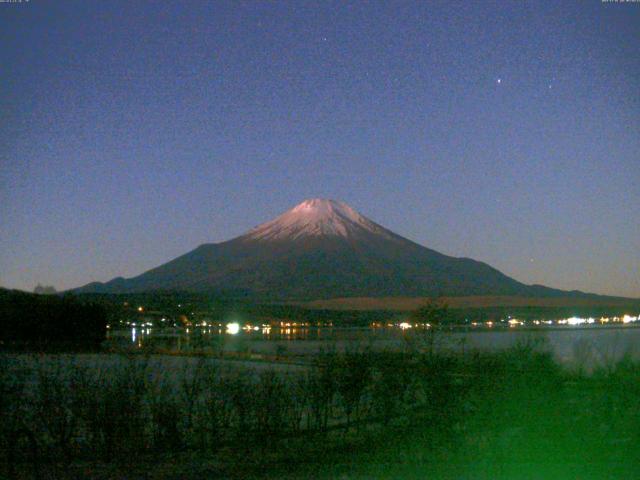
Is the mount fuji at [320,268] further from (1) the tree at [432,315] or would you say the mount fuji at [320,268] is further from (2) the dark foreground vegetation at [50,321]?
(1) the tree at [432,315]

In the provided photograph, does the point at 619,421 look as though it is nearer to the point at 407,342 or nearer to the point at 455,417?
the point at 455,417

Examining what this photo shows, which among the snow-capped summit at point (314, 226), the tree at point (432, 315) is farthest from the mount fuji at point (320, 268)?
the tree at point (432, 315)

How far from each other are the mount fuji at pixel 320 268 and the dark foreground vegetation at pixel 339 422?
11115 cm

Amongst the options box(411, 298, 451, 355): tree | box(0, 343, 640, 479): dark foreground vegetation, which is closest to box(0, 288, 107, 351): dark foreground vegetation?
box(411, 298, 451, 355): tree

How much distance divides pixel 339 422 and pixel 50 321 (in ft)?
117

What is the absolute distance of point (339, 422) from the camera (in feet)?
45.3

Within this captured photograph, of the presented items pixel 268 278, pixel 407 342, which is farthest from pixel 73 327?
pixel 268 278

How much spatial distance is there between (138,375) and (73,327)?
125 feet

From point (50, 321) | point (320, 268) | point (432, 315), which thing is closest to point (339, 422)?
point (432, 315)

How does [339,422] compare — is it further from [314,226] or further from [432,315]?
[314,226]

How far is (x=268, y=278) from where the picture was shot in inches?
5448

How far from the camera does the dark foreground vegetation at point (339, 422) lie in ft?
34.1

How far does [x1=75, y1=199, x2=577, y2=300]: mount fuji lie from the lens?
134 m

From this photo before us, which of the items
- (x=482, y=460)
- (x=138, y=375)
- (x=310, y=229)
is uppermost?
(x=310, y=229)
